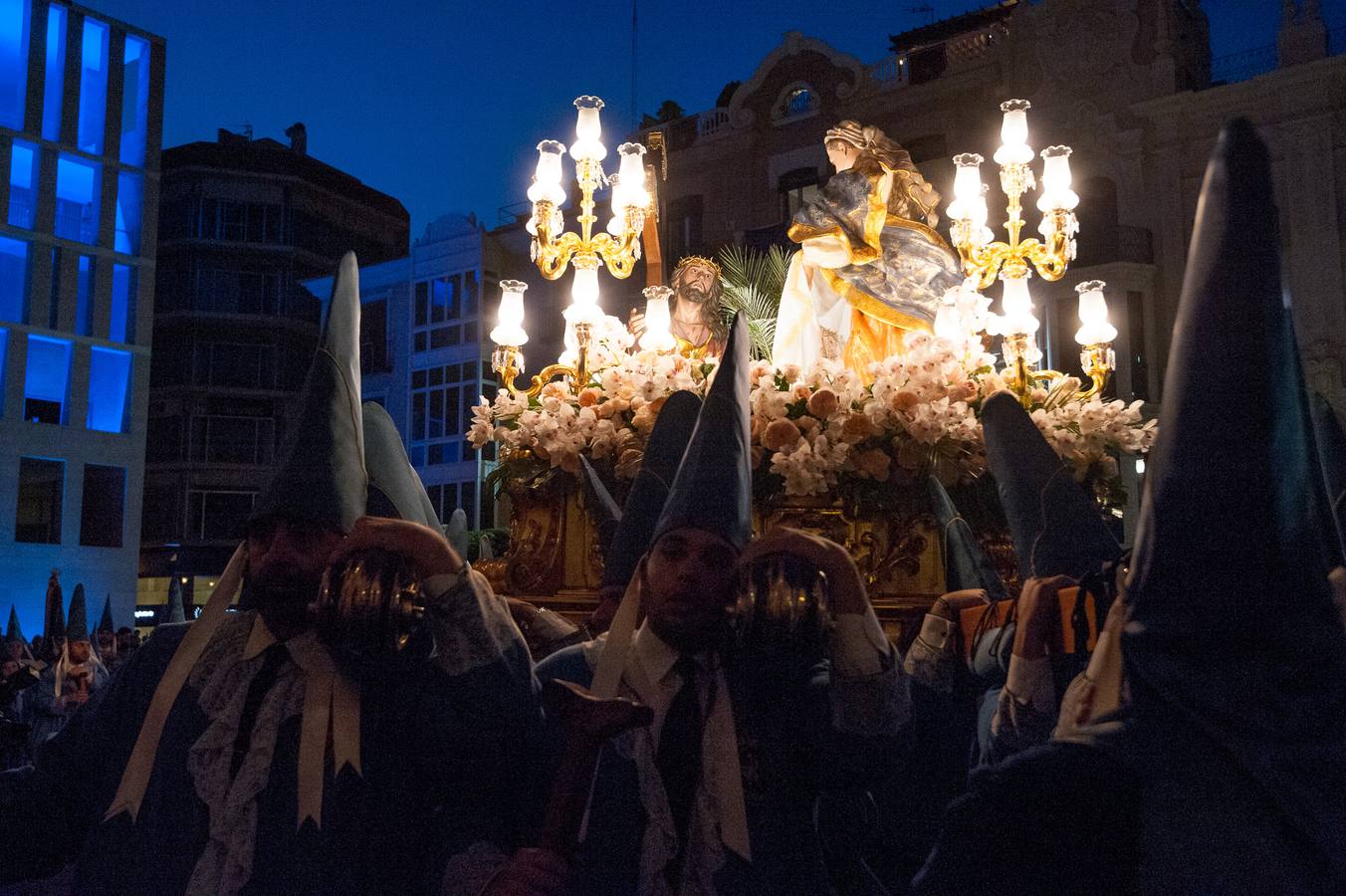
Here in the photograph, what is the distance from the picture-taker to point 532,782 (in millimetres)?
2281

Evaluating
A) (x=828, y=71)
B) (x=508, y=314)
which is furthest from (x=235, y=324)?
(x=508, y=314)

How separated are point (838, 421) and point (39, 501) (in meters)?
28.2

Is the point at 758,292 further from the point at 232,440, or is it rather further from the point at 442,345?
the point at 232,440

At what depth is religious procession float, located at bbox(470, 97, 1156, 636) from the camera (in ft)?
16.4

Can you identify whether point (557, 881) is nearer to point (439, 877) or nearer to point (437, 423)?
point (439, 877)

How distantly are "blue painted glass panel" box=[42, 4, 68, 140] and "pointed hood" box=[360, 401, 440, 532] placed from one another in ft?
96.8

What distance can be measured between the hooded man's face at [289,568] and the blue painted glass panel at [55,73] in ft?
98.6

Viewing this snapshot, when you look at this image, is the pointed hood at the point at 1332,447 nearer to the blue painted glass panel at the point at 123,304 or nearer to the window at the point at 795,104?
the window at the point at 795,104

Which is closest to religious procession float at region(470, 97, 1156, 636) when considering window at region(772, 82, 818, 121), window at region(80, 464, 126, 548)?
window at region(772, 82, 818, 121)

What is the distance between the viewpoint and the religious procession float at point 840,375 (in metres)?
5.00

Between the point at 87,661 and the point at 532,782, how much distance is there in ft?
30.1

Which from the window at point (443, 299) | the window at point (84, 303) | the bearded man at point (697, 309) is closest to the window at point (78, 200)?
the window at point (84, 303)

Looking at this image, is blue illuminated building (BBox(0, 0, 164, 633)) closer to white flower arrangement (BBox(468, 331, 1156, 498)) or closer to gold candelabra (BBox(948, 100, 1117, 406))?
white flower arrangement (BBox(468, 331, 1156, 498))

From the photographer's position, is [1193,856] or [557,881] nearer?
[1193,856]
